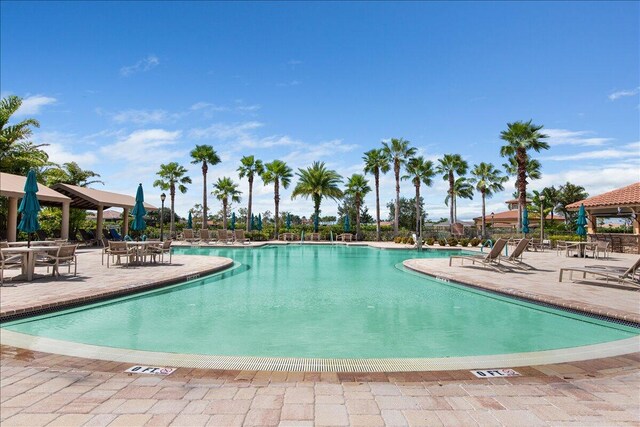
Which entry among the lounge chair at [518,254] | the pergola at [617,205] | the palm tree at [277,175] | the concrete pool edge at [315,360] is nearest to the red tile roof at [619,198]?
the pergola at [617,205]

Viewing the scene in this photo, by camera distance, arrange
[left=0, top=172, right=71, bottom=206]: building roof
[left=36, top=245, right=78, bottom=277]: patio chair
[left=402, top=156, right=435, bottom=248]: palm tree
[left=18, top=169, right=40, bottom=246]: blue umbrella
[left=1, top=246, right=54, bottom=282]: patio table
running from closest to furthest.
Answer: [left=1, top=246, right=54, bottom=282]: patio table → [left=36, top=245, right=78, bottom=277]: patio chair → [left=18, top=169, right=40, bottom=246]: blue umbrella → [left=0, top=172, right=71, bottom=206]: building roof → [left=402, top=156, right=435, bottom=248]: palm tree

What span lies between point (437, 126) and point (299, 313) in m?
18.3

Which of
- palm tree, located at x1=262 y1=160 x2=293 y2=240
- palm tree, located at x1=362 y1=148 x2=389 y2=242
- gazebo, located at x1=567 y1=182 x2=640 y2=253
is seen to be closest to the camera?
gazebo, located at x1=567 y1=182 x2=640 y2=253

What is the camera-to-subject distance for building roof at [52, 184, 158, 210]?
66.7 feet

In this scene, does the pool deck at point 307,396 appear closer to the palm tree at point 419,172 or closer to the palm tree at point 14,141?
the palm tree at point 14,141

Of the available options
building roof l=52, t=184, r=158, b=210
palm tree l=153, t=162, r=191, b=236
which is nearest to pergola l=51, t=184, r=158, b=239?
building roof l=52, t=184, r=158, b=210

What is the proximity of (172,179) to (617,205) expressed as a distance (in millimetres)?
34457

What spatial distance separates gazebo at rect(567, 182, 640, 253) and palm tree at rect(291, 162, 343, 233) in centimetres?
1880

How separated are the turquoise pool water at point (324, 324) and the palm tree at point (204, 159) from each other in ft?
88.3

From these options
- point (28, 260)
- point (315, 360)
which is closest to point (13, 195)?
point (28, 260)

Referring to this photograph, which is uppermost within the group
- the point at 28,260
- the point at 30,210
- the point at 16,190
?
the point at 16,190

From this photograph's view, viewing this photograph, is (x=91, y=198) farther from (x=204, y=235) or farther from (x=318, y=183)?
(x=318, y=183)

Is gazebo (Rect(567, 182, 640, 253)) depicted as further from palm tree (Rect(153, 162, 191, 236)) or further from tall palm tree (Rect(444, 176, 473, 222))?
palm tree (Rect(153, 162, 191, 236))

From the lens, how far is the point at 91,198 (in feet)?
66.4
